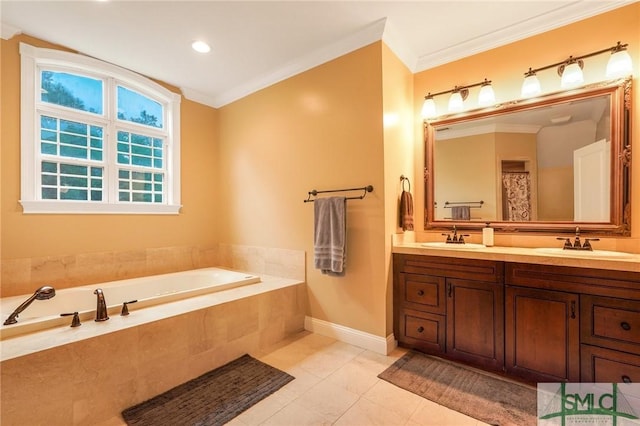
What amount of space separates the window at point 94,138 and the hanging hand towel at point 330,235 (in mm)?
1895

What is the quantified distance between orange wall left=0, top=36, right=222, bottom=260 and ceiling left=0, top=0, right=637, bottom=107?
509 mm

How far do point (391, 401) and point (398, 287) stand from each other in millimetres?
875

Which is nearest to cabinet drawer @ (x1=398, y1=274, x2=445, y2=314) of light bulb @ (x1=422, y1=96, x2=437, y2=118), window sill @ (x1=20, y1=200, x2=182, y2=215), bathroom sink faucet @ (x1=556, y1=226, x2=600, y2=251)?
bathroom sink faucet @ (x1=556, y1=226, x2=600, y2=251)

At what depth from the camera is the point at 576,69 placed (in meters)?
2.04

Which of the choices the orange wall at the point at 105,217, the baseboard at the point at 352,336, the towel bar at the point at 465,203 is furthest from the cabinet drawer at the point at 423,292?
the orange wall at the point at 105,217

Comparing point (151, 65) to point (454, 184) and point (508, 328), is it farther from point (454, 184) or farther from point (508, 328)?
point (508, 328)

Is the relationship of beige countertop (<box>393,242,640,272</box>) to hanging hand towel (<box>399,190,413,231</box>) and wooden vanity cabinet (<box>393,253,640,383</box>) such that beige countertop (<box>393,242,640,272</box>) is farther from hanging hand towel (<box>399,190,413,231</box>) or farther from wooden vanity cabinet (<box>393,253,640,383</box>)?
hanging hand towel (<box>399,190,413,231</box>)

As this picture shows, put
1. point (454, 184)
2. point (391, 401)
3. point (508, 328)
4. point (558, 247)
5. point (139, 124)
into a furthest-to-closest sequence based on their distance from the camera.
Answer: point (139, 124), point (454, 184), point (558, 247), point (508, 328), point (391, 401)

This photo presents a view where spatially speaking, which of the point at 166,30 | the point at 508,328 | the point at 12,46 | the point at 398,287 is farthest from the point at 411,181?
the point at 12,46

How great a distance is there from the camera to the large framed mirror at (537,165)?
198cm

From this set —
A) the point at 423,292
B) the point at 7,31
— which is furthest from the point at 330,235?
the point at 7,31

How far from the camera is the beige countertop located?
159 cm

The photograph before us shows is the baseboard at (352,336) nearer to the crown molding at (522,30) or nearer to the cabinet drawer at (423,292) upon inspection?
the cabinet drawer at (423,292)

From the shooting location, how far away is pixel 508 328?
6.34 feet
